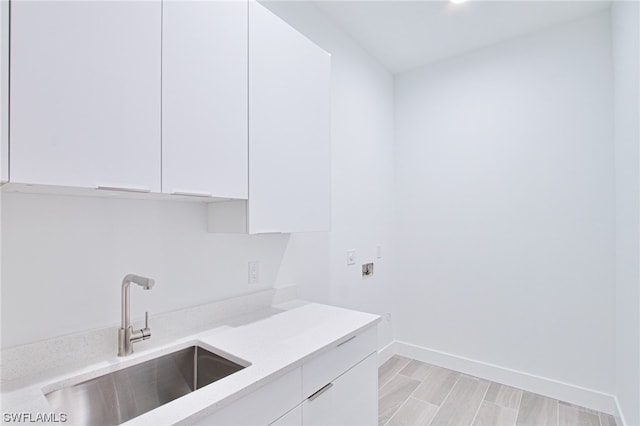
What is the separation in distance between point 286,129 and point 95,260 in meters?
0.97

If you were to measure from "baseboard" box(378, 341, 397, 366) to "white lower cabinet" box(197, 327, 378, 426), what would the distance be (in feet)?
4.25

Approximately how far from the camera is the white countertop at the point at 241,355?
2.97 ft

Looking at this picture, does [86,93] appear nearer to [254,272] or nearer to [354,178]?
[254,272]

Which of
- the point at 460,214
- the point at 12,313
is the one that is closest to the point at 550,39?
the point at 460,214

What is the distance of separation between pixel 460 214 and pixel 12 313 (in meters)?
2.88

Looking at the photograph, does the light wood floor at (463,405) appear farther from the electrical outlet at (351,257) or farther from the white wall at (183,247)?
the electrical outlet at (351,257)

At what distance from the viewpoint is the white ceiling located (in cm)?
227

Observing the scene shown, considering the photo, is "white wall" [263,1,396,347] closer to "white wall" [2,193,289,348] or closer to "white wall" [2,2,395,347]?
"white wall" [2,2,395,347]

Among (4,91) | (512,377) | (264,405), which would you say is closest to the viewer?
(4,91)

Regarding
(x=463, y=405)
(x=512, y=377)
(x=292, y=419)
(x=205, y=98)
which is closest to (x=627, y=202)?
(x=512, y=377)

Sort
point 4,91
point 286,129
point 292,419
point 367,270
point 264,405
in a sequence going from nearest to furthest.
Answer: point 4,91 < point 264,405 < point 292,419 < point 286,129 < point 367,270

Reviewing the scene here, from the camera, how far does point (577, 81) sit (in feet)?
7.88

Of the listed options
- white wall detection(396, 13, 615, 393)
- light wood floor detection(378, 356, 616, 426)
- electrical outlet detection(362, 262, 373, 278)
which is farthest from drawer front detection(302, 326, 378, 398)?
white wall detection(396, 13, 615, 393)

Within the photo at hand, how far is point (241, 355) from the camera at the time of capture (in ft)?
4.03
